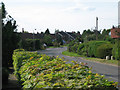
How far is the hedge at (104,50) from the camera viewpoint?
1062 inches

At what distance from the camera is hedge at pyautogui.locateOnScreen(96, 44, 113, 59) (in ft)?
88.5

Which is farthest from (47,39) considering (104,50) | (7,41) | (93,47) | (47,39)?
(7,41)

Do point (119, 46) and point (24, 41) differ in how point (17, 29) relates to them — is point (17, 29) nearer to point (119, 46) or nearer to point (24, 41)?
point (119, 46)

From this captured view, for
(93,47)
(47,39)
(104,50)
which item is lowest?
(104,50)

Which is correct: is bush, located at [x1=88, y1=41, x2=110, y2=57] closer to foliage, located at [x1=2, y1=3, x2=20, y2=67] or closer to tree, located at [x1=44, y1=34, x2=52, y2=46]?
foliage, located at [x1=2, y1=3, x2=20, y2=67]

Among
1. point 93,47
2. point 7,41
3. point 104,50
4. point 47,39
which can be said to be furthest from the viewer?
point 47,39

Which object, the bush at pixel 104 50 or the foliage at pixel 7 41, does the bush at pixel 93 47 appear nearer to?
the bush at pixel 104 50

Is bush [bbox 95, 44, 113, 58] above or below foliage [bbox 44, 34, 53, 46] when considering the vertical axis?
below

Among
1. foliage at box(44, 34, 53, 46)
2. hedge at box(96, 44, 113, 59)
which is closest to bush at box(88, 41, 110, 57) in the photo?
hedge at box(96, 44, 113, 59)

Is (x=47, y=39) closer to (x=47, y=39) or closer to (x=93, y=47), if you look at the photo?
(x=47, y=39)

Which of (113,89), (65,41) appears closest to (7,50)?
(113,89)

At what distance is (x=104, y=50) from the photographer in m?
27.2

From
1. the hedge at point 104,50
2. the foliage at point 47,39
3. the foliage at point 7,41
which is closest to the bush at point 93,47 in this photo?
the hedge at point 104,50

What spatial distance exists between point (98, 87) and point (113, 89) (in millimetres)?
277
